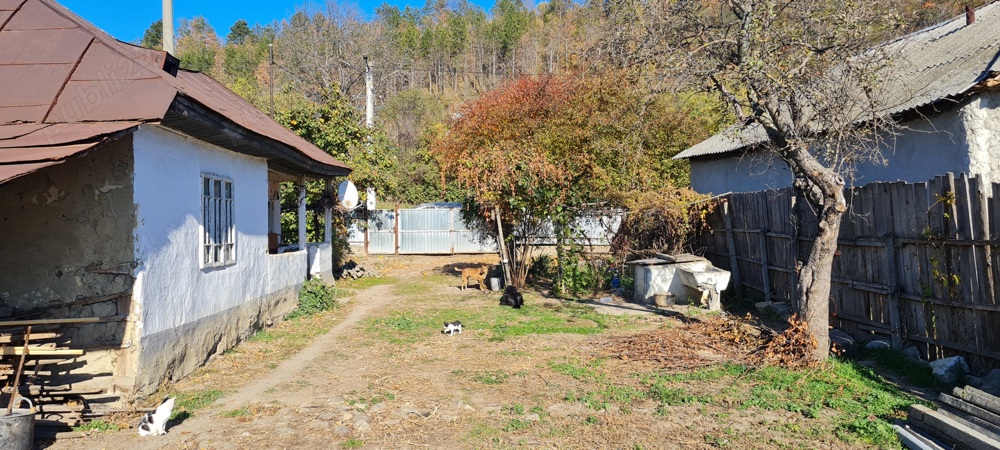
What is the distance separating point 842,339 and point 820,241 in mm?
1746

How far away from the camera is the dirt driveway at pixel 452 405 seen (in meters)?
5.26

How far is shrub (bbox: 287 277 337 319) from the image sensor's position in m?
12.3

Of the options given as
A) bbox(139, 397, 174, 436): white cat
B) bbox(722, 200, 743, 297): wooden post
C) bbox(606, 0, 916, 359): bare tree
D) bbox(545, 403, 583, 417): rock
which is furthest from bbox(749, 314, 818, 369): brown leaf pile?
bbox(139, 397, 174, 436): white cat

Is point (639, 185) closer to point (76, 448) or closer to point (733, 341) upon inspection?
point (733, 341)

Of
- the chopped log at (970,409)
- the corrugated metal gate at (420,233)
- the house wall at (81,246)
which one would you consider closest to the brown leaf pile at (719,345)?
the chopped log at (970,409)

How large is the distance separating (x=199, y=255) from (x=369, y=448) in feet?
13.3

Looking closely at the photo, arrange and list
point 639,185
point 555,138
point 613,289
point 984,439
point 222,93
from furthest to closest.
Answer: point 555,138, point 639,185, point 613,289, point 222,93, point 984,439

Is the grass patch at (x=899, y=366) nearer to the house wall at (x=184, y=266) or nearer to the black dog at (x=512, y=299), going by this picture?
the black dog at (x=512, y=299)

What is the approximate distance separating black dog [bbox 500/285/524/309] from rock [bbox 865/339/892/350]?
644 centimetres

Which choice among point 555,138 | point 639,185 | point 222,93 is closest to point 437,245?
point 555,138

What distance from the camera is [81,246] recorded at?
6.26 meters

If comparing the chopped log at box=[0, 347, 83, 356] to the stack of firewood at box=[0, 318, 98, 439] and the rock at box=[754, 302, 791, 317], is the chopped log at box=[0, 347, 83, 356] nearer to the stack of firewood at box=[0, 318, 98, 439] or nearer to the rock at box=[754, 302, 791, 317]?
the stack of firewood at box=[0, 318, 98, 439]

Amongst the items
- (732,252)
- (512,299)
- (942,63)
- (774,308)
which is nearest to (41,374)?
(512,299)

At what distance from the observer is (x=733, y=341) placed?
8352 millimetres
